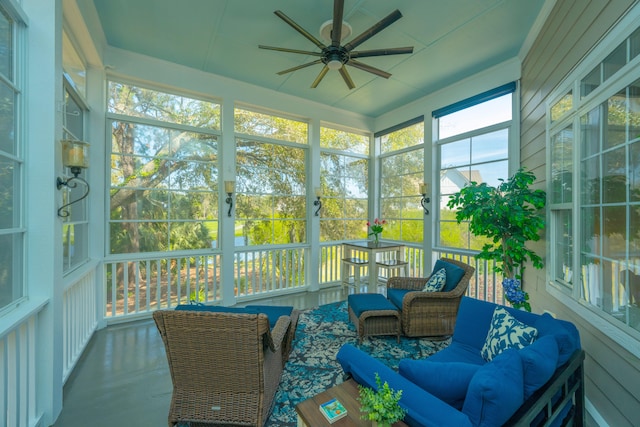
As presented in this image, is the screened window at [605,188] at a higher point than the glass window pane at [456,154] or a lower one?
lower

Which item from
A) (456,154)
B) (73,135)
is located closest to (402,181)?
(456,154)

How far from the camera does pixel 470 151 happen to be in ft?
13.0

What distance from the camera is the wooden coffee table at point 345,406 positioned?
3.45ft

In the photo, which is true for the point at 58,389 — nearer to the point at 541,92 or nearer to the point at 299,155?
the point at 299,155

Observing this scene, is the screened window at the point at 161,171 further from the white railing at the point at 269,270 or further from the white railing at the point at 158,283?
the white railing at the point at 269,270

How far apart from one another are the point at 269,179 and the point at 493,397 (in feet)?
13.4

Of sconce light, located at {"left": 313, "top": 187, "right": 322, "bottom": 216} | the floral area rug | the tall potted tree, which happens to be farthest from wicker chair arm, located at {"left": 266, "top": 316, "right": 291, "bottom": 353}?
sconce light, located at {"left": 313, "top": 187, "right": 322, "bottom": 216}

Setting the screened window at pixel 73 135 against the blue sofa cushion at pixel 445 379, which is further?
the screened window at pixel 73 135

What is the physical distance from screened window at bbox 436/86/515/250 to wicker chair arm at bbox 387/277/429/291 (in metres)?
1.12

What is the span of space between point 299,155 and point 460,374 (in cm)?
421

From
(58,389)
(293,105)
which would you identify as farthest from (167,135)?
(58,389)

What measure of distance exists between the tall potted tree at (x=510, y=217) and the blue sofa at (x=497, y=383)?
1048mm

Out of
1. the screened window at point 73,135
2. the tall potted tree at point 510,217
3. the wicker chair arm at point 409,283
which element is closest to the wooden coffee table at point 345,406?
the tall potted tree at point 510,217

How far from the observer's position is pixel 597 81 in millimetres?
1783
